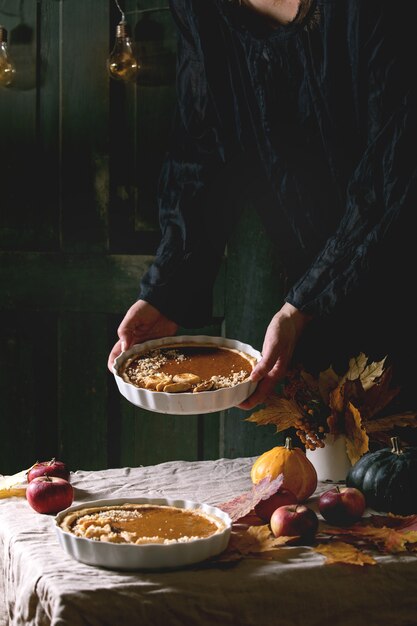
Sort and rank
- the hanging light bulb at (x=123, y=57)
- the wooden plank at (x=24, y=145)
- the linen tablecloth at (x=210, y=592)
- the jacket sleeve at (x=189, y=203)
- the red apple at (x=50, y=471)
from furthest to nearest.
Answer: the wooden plank at (x=24, y=145), the hanging light bulb at (x=123, y=57), the jacket sleeve at (x=189, y=203), the red apple at (x=50, y=471), the linen tablecloth at (x=210, y=592)

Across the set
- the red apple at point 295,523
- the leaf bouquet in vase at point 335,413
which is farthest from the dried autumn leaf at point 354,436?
the red apple at point 295,523

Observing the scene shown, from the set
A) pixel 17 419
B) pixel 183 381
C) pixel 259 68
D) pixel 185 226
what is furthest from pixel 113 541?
pixel 17 419

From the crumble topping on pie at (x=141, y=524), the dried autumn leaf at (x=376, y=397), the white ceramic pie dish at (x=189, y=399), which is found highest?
the white ceramic pie dish at (x=189, y=399)

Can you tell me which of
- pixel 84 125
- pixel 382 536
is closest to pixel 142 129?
pixel 84 125

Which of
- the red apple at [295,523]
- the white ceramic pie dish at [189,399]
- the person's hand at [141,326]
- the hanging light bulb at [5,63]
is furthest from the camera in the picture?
the hanging light bulb at [5,63]

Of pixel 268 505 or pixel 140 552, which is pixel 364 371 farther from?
pixel 140 552

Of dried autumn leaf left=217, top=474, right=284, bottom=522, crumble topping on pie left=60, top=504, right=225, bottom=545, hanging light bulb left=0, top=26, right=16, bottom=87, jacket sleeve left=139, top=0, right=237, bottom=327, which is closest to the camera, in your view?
crumble topping on pie left=60, top=504, right=225, bottom=545

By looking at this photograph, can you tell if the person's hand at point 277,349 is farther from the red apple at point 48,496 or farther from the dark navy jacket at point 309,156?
the red apple at point 48,496

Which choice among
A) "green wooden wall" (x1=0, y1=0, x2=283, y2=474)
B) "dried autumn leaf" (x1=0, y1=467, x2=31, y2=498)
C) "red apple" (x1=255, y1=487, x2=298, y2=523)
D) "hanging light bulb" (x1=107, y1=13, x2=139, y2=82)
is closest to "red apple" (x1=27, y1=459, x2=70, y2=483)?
"dried autumn leaf" (x1=0, y1=467, x2=31, y2=498)

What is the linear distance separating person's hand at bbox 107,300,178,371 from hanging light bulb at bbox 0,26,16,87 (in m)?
1.07

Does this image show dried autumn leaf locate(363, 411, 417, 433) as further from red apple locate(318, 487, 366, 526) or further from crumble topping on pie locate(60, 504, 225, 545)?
crumble topping on pie locate(60, 504, 225, 545)

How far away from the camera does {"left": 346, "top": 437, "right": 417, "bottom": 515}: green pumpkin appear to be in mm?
1806

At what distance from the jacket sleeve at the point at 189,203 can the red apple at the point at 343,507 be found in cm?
88

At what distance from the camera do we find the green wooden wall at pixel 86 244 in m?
2.96
